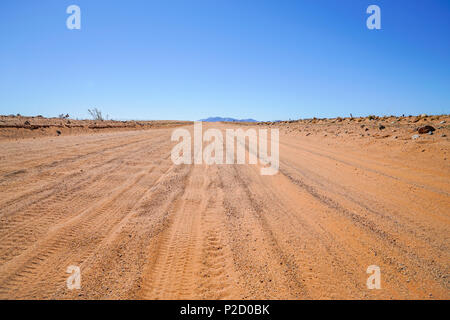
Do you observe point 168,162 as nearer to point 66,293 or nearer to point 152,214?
point 152,214

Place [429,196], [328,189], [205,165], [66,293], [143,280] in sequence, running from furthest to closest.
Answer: [205,165] < [328,189] < [429,196] < [143,280] < [66,293]

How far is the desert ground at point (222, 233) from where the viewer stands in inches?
75.4

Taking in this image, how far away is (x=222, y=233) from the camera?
2.75 metres

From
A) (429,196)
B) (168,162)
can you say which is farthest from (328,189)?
(168,162)

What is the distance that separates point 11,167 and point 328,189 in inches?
285

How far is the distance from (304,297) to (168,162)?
5.47m

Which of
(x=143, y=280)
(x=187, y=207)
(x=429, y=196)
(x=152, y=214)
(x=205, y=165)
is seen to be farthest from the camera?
(x=205, y=165)

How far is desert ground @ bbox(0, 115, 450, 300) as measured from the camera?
1.92 meters

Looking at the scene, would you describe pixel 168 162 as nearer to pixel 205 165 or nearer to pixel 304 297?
pixel 205 165
